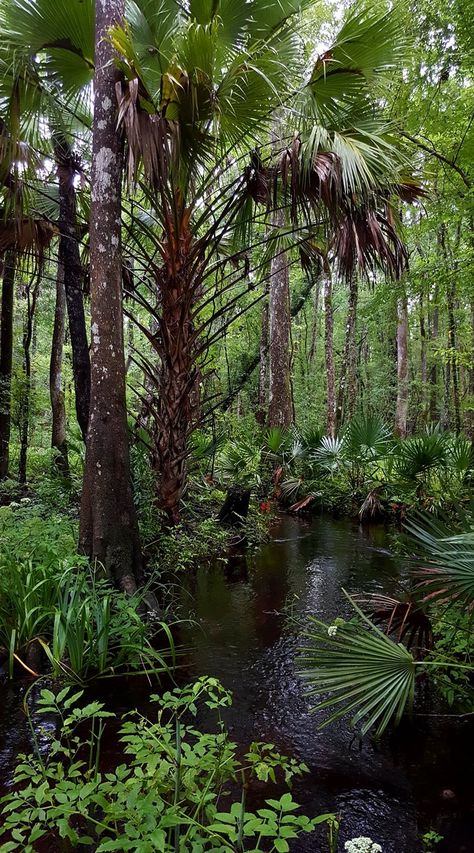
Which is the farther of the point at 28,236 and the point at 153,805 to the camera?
the point at 28,236

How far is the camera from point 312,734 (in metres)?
2.73

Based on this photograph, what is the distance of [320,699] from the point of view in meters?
3.15

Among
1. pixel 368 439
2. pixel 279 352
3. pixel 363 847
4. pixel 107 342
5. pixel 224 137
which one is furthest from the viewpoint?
pixel 279 352

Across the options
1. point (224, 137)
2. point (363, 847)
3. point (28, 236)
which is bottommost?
point (363, 847)

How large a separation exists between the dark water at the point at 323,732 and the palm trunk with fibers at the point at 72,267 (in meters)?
2.98

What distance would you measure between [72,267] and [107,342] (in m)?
2.76

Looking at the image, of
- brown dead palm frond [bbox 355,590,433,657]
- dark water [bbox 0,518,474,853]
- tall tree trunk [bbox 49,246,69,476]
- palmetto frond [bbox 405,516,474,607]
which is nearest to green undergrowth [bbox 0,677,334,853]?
dark water [bbox 0,518,474,853]

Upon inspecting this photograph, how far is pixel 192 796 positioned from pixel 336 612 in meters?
2.95

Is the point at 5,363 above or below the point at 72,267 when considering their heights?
below

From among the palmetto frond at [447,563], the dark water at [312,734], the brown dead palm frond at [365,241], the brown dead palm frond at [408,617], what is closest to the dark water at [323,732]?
the dark water at [312,734]

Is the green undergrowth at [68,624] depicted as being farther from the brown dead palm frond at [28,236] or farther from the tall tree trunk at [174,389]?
the brown dead palm frond at [28,236]

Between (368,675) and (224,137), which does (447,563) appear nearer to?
(368,675)

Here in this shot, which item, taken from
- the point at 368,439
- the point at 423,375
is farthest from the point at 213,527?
the point at 423,375

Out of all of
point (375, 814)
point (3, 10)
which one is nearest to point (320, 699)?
point (375, 814)
